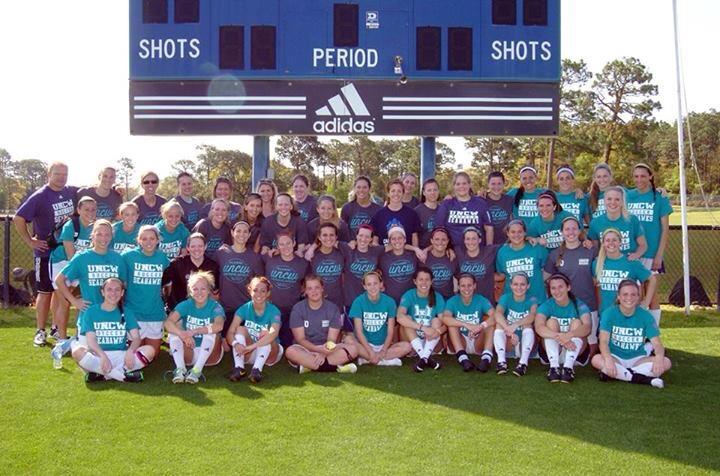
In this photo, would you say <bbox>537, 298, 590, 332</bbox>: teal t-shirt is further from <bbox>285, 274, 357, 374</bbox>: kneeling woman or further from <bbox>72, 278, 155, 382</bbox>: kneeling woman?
<bbox>72, 278, 155, 382</bbox>: kneeling woman

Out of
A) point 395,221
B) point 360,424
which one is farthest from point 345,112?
point 360,424

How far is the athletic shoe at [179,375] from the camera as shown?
5.07 m

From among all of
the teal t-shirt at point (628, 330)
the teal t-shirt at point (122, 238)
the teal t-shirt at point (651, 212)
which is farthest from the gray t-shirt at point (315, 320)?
the teal t-shirt at point (651, 212)

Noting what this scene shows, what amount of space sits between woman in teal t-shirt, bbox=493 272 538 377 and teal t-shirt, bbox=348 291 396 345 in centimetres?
90

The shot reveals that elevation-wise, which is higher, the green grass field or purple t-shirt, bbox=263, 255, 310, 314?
purple t-shirt, bbox=263, 255, 310, 314

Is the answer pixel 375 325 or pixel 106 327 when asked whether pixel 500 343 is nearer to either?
pixel 375 325

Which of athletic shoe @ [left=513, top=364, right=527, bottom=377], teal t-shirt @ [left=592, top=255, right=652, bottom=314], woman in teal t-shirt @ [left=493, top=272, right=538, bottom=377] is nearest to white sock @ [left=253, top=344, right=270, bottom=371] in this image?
woman in teal t-shirt @ [left=493, top=272, right=538, bottom=377]

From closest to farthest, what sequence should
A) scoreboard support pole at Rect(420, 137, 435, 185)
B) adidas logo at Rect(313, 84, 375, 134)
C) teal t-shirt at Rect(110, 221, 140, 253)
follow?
teal t-shirt at Rect(110, 221, 140, 253), adidas logo at Rect(313, 84, 375, 134), scoreboard support pole at Rect(420, 137, 435, 185)

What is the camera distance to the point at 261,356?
17.4ft

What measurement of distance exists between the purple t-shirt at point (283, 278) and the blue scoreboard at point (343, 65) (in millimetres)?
2831

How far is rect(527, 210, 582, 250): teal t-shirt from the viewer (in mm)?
6168

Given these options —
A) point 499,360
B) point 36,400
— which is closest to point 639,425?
point 499,360

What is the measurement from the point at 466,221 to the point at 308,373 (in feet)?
6.68

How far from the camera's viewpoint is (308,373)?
5422 millimetres
